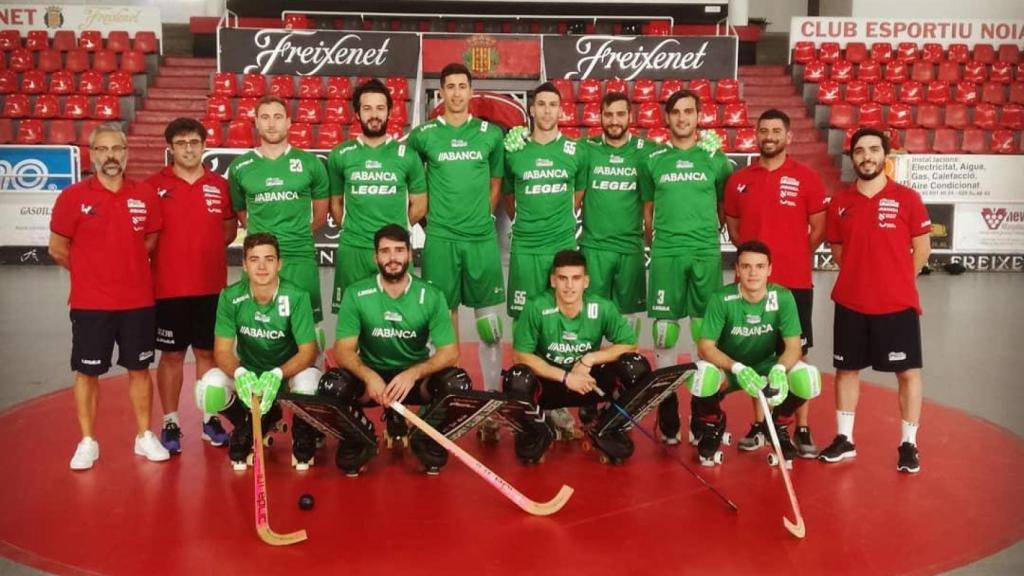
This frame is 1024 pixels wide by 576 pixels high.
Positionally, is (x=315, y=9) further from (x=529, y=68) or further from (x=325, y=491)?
(x=325, y=491)

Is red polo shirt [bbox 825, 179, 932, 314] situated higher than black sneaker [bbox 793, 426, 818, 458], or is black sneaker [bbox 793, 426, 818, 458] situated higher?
red polo shirt [bbox 825, 179, 932, 314]

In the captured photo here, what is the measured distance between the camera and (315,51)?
46.2 ft

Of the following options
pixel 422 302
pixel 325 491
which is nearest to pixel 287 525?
pixel 325 491

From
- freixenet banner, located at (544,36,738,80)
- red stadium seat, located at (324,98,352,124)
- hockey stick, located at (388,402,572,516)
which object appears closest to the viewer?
hockey stick, located at (388,402,572,516)

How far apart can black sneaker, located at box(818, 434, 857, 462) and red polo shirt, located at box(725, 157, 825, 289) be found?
2.75 ft

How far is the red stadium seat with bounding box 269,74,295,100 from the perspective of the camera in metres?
14.0

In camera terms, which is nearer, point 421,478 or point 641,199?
point 421,478

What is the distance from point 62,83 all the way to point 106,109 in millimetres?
978

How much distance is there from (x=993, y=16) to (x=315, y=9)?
11473 mm

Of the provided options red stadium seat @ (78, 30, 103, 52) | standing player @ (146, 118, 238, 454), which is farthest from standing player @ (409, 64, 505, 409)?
red stadium seat @ (78, 30, 103, 52)

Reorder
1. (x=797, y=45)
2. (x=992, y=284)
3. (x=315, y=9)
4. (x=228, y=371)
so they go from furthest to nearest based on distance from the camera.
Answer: (x=315, y=9) < (x=797, y=45) < (x=992, y=284) < (x=228, y=371)

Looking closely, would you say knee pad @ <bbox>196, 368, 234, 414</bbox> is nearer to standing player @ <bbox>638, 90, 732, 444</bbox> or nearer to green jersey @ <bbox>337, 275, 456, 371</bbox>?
green jersey @ <bbox>337, 275, 456, 371</bbox>

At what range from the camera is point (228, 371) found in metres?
4.65

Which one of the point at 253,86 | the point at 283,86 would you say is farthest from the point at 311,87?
the point at 253,86
